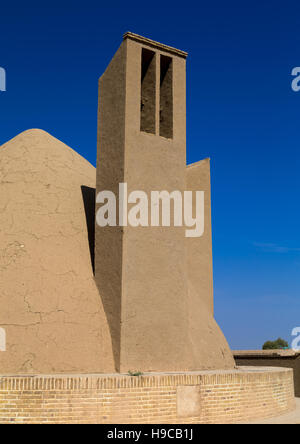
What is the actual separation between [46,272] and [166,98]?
15.7 ft

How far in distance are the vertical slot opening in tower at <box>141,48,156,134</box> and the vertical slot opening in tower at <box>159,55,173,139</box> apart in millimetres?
341

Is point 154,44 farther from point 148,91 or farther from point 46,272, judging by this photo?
point 46,272

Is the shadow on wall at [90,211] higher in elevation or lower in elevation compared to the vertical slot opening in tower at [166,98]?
lower

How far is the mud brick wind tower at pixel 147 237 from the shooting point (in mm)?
9281

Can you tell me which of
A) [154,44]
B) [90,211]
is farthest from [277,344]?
[154,44]

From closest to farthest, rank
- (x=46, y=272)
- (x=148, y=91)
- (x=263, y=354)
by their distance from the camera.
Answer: (x=46, y=272) → (x=148, y=91) → (x=263, y=354)

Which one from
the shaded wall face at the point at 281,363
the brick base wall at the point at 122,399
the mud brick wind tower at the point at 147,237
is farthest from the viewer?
the shaded wall face at the point at 281,363

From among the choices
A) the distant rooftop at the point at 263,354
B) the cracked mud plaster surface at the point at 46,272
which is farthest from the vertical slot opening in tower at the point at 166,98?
the distant rooftop at the point at 263,354

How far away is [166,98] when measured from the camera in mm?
11117

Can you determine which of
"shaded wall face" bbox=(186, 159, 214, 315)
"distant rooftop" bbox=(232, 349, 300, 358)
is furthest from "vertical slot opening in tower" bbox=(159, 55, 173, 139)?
"distant rooftop" bbox=(232, 349, 300, 358)

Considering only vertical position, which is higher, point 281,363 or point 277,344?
point 281,363

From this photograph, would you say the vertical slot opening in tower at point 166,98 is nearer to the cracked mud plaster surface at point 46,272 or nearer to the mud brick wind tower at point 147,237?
the mud brick wind tower at point 147,237

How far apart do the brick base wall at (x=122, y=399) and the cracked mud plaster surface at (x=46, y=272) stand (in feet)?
4.66

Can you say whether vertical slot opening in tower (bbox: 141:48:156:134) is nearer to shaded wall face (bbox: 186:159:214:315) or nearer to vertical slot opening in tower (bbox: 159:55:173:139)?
vertical slot opening in tower (bbox: 159:55:173:139)
